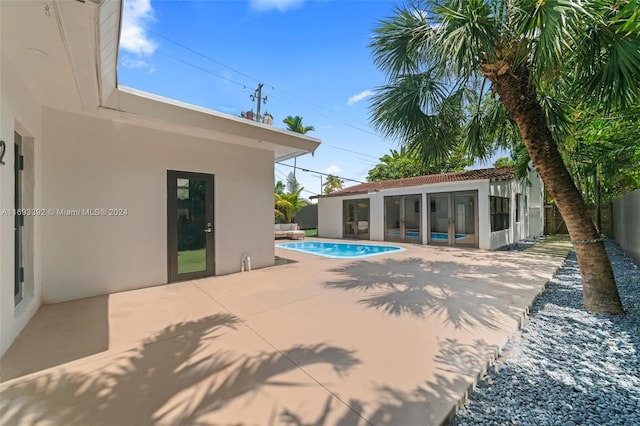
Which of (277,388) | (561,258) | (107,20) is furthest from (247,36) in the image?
(561,258)

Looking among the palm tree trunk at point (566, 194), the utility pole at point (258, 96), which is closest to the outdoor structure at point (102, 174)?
the palm tree trunk at point (566, 194)

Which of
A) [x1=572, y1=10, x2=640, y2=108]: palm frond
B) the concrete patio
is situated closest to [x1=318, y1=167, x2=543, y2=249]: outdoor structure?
the concrete patio

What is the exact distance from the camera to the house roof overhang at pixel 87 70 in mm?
2426

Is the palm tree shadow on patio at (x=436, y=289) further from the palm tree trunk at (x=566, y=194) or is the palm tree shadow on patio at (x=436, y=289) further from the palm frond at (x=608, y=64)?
the palm frond at (x=608, y=64)

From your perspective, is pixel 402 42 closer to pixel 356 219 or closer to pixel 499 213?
pixel 499 213

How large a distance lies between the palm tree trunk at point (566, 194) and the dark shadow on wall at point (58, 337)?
6.60m

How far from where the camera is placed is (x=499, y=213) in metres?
12.5

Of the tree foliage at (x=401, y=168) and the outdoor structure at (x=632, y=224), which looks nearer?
the outdoor structure at (x=632, y=224)

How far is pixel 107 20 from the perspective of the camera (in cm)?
254

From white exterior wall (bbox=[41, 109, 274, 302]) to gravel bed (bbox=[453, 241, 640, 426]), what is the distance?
6.00 meters

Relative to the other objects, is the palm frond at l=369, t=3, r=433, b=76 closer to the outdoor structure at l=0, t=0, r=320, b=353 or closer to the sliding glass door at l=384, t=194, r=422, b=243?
the outdoor structure at l=0, t=0, r=320, b=353

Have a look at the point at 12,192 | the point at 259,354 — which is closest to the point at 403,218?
the point at 259,354

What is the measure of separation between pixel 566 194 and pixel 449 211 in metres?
8.49

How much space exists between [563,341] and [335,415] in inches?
127
